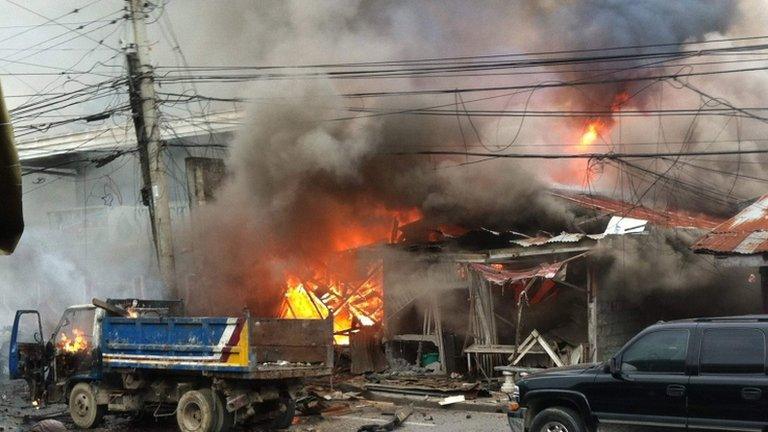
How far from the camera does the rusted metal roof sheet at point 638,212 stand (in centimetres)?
1538

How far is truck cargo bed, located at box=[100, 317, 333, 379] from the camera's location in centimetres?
1090

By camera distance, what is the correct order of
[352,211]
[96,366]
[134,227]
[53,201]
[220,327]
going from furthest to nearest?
[53,201]
[134,227]
[352,211]
[96,366]
[220,327]

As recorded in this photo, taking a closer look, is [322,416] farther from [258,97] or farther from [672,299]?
[258,97]

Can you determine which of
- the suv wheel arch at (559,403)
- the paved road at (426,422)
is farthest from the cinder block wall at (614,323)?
the suv wheel arch at (559,403)

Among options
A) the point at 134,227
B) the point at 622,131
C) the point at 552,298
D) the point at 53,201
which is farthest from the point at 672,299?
the point at 53,201

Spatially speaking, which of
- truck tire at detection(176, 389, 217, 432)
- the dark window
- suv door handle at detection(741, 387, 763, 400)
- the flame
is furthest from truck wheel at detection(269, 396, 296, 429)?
suv door handle at detection(741, 387, 763, 400)

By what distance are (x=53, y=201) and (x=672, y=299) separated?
30266 mm

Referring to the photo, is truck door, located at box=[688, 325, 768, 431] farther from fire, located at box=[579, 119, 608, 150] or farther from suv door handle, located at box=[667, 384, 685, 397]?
fire, located at box=[579, 119, 608, 150]

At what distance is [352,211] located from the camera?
19.6m

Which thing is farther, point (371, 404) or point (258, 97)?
point (258, 97)

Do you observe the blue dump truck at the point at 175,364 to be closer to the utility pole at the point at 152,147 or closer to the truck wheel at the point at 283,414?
the truck wheel at the point at 283,414

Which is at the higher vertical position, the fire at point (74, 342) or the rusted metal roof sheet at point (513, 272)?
the rusted metal roof sheet at point (513, 272)

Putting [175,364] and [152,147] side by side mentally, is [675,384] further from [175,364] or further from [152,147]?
[152,147]

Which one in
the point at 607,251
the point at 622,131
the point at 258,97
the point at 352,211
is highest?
the point at 258,97
